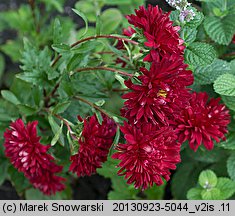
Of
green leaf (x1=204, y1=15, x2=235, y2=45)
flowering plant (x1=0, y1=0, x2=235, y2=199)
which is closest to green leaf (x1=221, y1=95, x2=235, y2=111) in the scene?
flowering plant (x1=0, y1=0, x2=235, y2=199)

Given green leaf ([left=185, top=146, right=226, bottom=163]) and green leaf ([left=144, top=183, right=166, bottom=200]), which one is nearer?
green leaf ([left=185, top=146, right=226, bottom=163])

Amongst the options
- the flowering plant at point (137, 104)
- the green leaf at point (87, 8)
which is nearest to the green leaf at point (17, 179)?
the flowering plant at point (137, 104)

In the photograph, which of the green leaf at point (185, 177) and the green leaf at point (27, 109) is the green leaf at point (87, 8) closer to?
the green leaf at point (27, 109)

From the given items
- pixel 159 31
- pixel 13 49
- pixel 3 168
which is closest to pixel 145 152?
pixel 159 31

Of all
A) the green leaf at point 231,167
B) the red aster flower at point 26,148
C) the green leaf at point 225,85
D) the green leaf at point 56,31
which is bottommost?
the green leaf at point 231,167

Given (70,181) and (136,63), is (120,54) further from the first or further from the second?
(70,181)

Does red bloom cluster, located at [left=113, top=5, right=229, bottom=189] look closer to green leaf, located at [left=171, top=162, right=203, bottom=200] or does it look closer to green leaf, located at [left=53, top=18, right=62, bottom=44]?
green leaf, located at [left=53, top=18, right=62, bottom=44]

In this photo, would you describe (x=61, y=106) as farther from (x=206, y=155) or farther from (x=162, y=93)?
(x=206, y=155)

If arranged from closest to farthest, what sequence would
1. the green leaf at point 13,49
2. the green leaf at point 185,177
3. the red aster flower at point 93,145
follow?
the red aster flower at point 93,145 < the green leaf at point 185,177 < the green leaf at point 13,49
